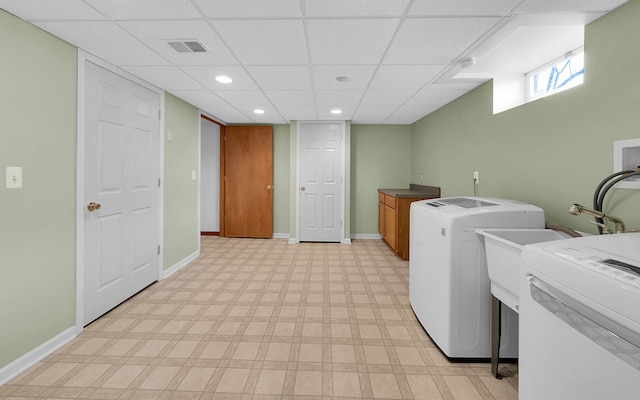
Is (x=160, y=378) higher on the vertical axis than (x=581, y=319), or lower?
lower

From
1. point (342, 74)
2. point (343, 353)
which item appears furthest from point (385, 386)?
point (342, 74)

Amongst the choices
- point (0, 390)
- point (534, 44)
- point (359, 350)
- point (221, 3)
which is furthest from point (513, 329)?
point (0, 390)

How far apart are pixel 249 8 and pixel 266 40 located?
37 centimetres

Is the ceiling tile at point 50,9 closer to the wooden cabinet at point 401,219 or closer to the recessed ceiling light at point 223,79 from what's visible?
the recessed ceiling light at point 223,79

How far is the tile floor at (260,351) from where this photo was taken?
5.30 feet

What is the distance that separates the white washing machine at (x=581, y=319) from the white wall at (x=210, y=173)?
5409mm

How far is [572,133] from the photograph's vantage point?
6.03 feet

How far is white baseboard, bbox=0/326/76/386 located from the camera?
1686 mm

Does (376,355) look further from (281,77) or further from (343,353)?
(281,77)

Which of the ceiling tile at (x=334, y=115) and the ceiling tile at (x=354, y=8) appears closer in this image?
the ceiling tile at (x=354, y=8)

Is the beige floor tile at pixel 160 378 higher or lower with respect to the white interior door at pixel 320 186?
lower

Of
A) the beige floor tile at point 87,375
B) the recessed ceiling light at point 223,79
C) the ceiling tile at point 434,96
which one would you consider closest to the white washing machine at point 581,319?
the beige floor tile at point 87,375

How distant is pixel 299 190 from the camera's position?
5.18 m

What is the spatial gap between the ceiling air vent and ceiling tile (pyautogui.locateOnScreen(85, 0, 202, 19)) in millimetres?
316
